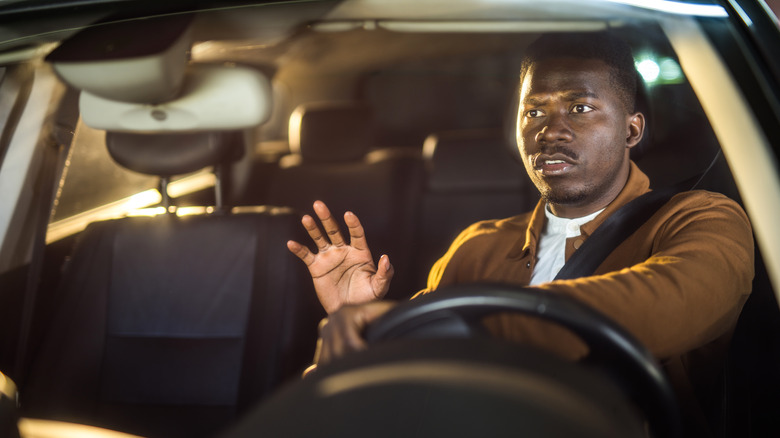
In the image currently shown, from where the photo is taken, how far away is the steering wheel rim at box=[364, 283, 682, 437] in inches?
28.3

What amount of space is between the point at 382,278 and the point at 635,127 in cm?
52

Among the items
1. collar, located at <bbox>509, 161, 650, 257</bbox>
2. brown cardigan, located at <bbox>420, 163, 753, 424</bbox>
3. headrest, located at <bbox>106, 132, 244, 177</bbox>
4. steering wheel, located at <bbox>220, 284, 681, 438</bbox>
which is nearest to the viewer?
steering wheel, located at <bbox>220, 284, 681, 438</bbox>

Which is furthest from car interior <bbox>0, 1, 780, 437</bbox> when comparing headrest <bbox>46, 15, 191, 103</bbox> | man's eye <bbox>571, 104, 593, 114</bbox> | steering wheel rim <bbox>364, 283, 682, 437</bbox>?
steering wheel rim <bbox>364, 283, 682, 437</bbox>

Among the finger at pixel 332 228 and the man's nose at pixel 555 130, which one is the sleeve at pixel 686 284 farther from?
the finger at pixel 332 228

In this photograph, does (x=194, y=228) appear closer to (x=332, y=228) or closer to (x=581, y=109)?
(x=332, y=228)

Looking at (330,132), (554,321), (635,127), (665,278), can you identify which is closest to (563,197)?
(635,127)

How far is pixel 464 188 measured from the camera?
2.29m

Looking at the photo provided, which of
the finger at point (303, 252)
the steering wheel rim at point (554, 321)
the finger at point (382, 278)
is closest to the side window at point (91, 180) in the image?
the finger at point (303, 252)

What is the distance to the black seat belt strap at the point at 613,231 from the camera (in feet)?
4.07

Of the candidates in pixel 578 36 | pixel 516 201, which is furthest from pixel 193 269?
pixel 578 36

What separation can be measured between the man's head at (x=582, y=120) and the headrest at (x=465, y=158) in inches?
33.8

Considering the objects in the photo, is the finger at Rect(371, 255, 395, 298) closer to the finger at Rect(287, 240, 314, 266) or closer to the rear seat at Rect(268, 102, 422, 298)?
the finger at Rect(287, 240, 314, 266)

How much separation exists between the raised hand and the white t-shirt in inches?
11.5

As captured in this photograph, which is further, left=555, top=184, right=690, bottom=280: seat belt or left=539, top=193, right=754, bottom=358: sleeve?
left=555, top=184, right=690, bottom=280: seat belt
